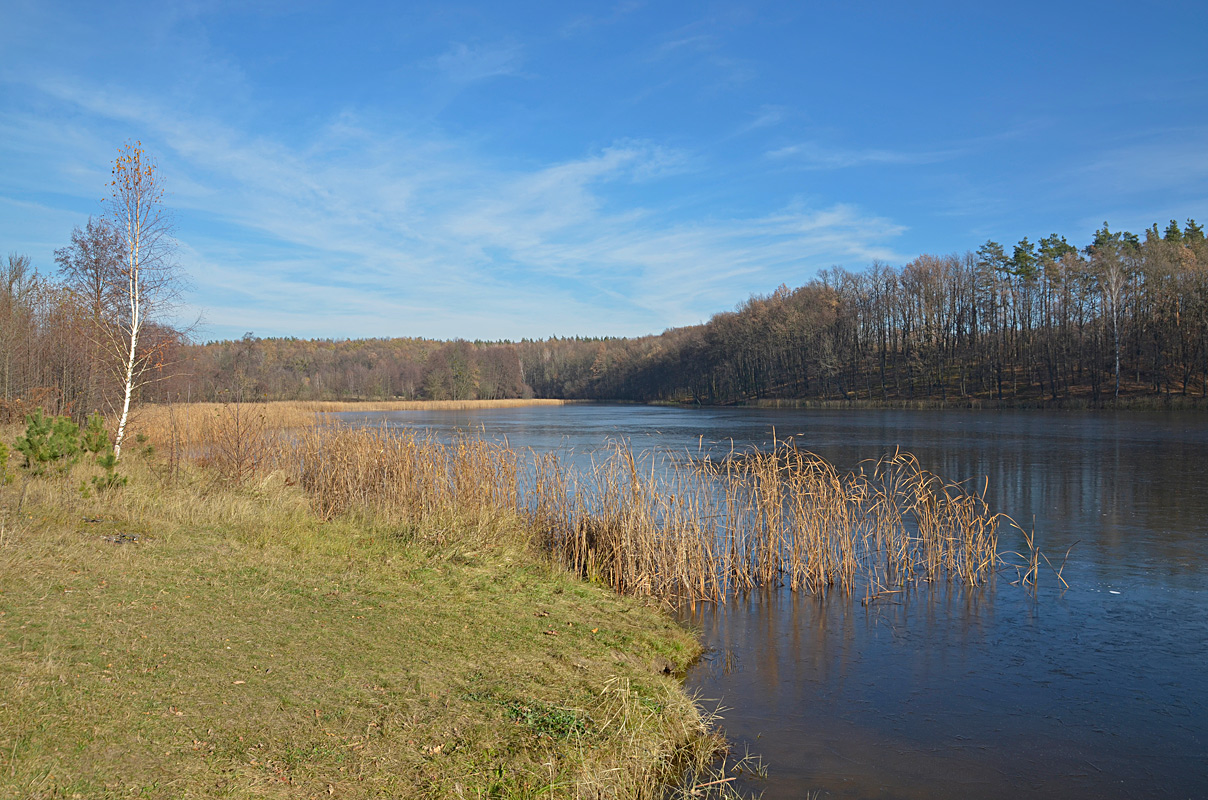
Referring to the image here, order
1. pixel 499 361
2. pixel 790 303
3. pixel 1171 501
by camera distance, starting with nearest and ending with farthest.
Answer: pixel 1171 501 → pixel 790 303 → pixel 499 361

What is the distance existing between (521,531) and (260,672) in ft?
17.4

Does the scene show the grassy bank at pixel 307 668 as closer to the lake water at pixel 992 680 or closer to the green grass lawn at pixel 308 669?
the green grass lawn at pixel 308 669

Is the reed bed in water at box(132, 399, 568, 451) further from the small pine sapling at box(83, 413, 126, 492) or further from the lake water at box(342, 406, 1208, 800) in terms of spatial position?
the lake water at box(342, 406, 1208, 800)

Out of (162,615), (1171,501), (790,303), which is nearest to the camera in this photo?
(162,615)

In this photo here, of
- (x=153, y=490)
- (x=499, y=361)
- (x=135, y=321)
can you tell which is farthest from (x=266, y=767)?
(x=499, y=361)

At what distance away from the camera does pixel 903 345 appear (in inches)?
2527

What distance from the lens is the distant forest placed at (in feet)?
72.2

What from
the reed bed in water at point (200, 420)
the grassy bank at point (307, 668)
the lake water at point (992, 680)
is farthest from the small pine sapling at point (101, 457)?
the lake water at point (992, 680)

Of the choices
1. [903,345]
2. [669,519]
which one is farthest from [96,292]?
[903,345]

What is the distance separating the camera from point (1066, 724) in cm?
563

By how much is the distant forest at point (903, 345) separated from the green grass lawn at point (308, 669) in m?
8.39

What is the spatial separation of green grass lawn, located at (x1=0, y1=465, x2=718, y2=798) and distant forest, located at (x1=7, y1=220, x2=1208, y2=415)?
8386 mm

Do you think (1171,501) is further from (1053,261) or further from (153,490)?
(1053,261)

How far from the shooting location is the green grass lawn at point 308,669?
3648 mm
